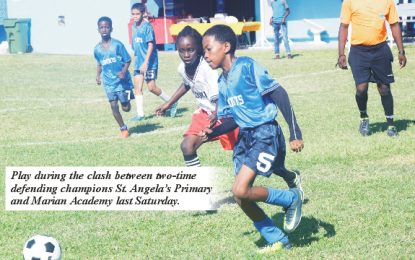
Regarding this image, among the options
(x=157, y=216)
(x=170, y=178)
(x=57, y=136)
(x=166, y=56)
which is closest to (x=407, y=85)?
(x=57, y=136)

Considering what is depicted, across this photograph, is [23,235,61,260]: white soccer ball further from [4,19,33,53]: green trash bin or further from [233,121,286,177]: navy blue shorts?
[4,19,33,53]: green trash bin

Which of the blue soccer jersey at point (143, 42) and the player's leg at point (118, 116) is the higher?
the blue soccer jersey at point (143, 42)

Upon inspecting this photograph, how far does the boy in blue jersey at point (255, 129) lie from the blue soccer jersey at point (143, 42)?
758 cm

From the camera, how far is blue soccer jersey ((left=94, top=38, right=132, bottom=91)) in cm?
1209

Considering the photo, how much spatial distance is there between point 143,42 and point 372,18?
4707 mm

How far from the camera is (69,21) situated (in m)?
35.8

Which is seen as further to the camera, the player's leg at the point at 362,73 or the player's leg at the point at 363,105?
the player's leg at the point at 363,105

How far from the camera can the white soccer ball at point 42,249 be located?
5.63 meters

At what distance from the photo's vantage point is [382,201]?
7.48 meters

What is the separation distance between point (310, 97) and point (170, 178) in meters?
7.48

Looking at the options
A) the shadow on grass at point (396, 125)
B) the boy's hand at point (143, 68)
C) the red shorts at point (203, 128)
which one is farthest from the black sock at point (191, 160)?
the boy's hand at point (143, 68)

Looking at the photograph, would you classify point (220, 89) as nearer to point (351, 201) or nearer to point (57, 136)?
point (351, 201)
